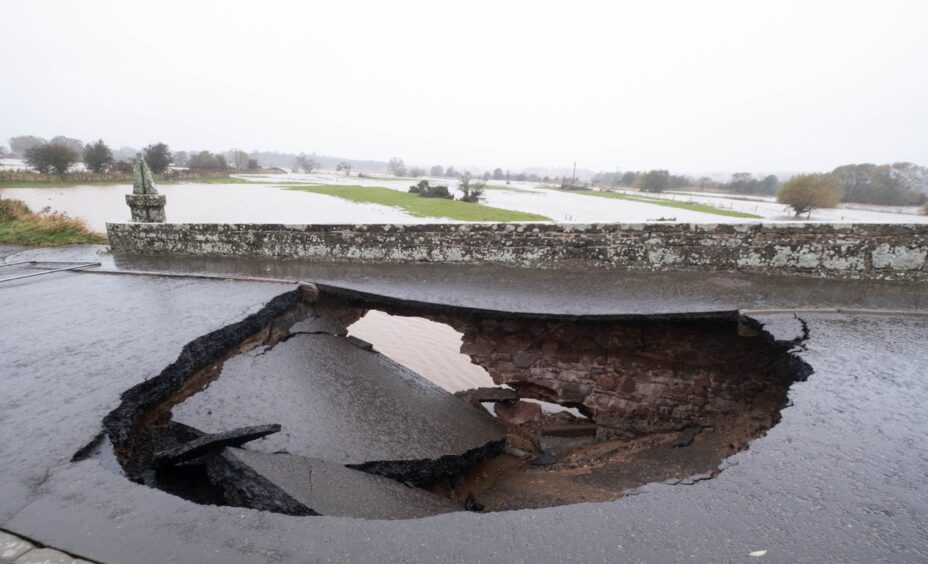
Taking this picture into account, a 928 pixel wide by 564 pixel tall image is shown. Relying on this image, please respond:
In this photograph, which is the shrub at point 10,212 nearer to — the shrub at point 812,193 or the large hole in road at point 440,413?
the large hole in road at point 440,413

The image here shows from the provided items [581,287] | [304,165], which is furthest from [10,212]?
[304,165]

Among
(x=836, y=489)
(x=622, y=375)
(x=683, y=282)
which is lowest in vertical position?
(x=622, y=375)

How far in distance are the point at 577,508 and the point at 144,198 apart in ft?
31.5

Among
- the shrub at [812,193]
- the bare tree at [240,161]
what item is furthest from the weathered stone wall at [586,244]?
the bare tree at [240,161]

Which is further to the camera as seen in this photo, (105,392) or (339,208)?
(339,208)

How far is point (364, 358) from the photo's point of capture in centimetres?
512

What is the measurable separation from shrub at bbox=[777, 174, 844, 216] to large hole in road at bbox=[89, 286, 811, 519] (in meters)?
46.2

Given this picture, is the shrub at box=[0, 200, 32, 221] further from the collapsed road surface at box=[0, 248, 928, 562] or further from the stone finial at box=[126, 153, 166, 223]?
the collapsed road surface at box=[0, 248, 928, 562]

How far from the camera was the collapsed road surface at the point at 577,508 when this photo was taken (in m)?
1.85

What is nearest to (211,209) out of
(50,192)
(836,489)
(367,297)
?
(50,192)

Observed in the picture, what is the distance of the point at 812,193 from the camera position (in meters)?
39.8

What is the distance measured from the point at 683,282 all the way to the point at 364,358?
4315mm

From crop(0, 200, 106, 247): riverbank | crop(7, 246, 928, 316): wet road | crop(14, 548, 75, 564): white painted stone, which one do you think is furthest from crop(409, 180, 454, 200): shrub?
crop(14, 548, 75, 564): white painted stone

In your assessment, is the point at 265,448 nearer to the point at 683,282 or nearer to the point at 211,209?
the point at 683,282
